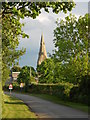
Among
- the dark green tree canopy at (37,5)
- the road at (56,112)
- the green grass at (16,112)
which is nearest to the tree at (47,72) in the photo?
the road at (56,112)

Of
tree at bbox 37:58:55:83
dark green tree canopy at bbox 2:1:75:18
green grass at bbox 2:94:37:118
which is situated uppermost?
tree at bbox 37:58:55:83

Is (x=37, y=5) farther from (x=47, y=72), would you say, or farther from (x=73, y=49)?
(x=47, y=72)

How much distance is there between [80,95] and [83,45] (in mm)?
8047

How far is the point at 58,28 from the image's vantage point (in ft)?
128

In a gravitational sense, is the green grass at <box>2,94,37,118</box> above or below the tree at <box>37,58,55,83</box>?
A: below

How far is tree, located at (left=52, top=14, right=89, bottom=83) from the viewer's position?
35.1 m

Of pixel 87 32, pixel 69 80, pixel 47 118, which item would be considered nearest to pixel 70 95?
pixel 69 80

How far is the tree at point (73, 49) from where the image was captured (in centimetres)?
3510

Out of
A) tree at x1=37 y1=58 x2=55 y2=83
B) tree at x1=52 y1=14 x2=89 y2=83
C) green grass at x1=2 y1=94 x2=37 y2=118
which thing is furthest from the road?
tree at x1=37 y1=58 x2=55 y2=83

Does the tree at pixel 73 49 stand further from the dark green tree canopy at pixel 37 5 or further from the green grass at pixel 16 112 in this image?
the dark green tree canopy at pixel 37 5

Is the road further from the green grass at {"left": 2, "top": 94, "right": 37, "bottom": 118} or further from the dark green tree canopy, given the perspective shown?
the dark green tree canopy

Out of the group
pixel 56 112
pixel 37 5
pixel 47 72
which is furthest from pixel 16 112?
pixel 47 72

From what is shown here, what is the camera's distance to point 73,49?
3628 cm

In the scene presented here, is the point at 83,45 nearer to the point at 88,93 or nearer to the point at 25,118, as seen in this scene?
the point at 88,93
